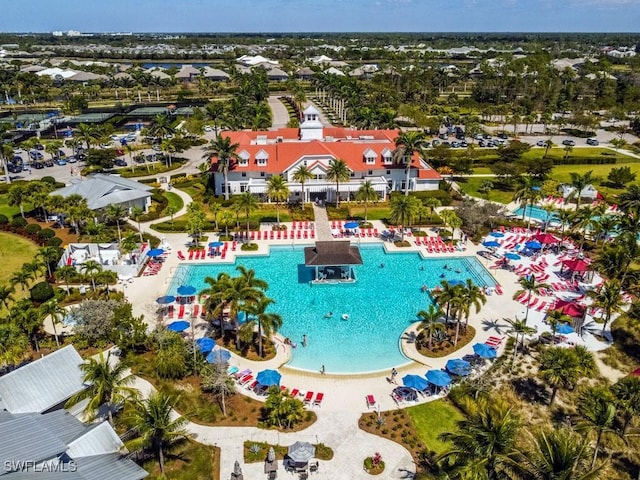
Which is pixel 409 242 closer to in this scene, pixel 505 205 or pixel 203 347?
pixel 505 205

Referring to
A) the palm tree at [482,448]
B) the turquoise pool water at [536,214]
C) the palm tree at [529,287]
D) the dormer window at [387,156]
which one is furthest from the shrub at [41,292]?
the turquoise pool water at [536,214]

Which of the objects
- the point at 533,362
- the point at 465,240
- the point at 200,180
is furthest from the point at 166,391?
the point at 200,180

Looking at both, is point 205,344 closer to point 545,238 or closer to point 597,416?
point 597,416

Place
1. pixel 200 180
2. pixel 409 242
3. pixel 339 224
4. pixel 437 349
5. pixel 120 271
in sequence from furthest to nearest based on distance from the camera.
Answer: pixel 200 180
pixel 339 224
pixel 409 242
pixel 120 271
pixel 437 349

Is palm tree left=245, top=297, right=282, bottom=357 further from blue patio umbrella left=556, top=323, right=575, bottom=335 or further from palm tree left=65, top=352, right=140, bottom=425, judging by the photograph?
blue patio umbrella left=556, top=323, right=575, bottom=335

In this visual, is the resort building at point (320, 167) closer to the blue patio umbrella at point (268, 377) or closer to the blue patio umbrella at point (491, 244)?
the blue patio umbrella at point (491, 244)
